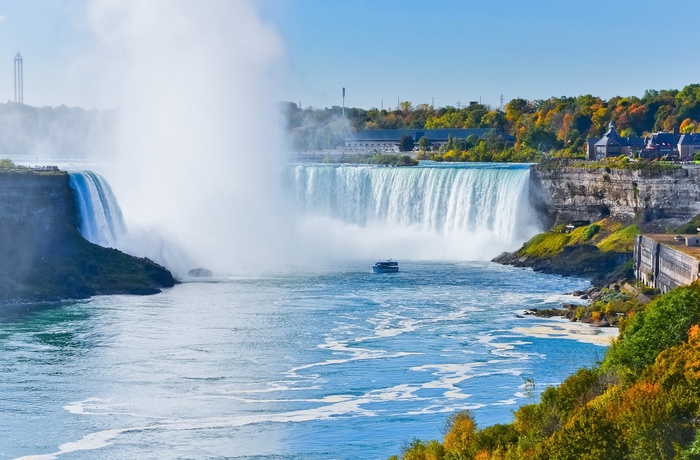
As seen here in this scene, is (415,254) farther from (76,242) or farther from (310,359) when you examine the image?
(310,359)

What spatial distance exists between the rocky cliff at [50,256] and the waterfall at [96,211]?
1468 millimetres

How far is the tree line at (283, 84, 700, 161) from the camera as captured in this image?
94.8m

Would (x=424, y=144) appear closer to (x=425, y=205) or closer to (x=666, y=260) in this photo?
Answer: (x=425, y=205)

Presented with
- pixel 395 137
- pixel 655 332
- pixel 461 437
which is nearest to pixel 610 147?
pixel 395 137

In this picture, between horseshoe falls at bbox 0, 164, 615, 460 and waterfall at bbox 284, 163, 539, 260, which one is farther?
waterfall at bbox 284, 163, 539, 260

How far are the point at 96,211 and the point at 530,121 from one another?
6197cm

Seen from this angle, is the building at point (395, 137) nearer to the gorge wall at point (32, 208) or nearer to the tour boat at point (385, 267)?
the tour boat at point (385, 267)

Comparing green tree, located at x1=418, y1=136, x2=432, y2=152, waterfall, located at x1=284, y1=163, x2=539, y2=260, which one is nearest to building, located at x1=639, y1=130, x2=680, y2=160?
waterfall, located at x1=284, y1=163, x2=539, y2=260

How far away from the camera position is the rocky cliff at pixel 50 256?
47.8m

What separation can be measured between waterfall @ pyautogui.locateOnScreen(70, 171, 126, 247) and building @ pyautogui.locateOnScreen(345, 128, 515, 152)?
50429mm

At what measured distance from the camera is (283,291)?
163ft

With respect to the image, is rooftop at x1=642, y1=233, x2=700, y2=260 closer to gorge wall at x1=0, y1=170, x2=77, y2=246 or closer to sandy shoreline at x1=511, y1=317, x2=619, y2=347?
sandy shoreline at x1=511, y1=317, x2=619, y2=347

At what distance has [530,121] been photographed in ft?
370

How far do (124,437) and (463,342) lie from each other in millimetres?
12897
